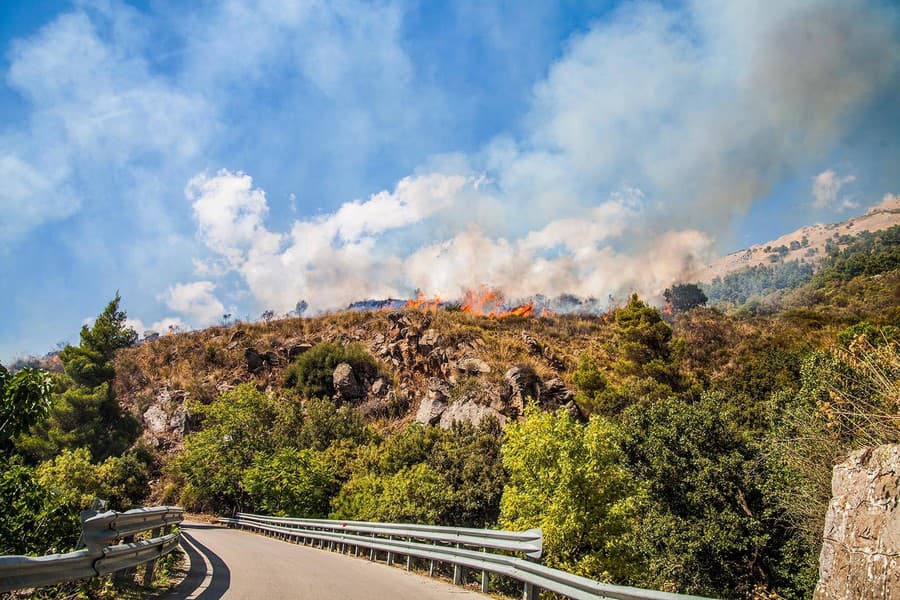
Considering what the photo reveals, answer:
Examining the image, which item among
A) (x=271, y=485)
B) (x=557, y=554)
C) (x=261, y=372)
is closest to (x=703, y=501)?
(x=557, y=554)

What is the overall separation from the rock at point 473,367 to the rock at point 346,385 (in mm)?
13222

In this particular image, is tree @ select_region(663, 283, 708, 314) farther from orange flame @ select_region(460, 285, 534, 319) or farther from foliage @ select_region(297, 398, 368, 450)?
foliage @ select_region(297, 398, 368, 450)

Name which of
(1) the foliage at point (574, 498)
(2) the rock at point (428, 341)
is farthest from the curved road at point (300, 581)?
(2) the rock at point (428, 341)

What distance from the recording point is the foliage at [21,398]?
274 inches

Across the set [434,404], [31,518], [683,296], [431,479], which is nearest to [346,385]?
[434,404]

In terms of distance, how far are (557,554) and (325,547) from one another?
8.62 meters

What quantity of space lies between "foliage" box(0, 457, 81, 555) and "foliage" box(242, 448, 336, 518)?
24.6 metres

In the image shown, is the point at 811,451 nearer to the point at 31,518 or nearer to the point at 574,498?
the point at 574,498

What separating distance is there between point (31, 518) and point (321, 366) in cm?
5848

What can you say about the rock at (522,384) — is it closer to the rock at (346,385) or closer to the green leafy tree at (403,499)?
the green leafy tree at (403,499)

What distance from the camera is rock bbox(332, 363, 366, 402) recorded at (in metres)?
60.8

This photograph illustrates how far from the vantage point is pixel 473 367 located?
183 ft

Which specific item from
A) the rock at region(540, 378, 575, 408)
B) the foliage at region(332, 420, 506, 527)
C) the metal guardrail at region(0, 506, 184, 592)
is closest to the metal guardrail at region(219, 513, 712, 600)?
the metal guardrail at region(0, 506, 184, 592)

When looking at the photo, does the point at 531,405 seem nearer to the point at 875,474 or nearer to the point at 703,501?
the point at 703,501
